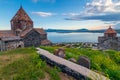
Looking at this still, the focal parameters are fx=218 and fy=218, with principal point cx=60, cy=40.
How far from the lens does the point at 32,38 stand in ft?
166

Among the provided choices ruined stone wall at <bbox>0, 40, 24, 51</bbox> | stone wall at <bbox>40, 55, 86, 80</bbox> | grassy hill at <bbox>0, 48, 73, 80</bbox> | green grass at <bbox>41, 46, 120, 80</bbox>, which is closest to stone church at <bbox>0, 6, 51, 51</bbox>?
ruined stone wall at <bbox>0, 40, 24, 51</bbox>

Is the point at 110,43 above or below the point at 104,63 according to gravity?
below

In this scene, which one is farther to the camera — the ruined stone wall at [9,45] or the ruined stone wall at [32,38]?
the ruined stone wall at [32,38]

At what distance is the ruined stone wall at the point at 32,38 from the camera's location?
163 feet

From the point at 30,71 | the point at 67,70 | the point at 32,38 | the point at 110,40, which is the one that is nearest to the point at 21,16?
the point at 32,38

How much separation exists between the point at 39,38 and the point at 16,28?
592cm

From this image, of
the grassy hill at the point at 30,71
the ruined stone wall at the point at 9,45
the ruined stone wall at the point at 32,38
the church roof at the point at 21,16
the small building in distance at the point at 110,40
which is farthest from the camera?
the church roof at the point at 21,16

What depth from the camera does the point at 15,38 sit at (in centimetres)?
4506

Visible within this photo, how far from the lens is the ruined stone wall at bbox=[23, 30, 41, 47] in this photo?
163 ft

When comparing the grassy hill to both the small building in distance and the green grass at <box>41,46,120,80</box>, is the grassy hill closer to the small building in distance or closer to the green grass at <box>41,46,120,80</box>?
the green grass at <box>41,46,120,80</box>

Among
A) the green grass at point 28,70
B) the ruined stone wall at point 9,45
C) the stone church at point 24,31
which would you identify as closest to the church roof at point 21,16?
the stone church at point 24,31

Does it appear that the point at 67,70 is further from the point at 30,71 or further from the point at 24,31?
the point at 24,31

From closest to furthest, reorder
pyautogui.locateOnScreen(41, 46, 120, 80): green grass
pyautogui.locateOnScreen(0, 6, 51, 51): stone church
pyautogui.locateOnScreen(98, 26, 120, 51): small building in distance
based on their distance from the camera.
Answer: pyautogui.locateOnScreen(41, 46, 120, 80): green grass → pyautogui.locateOnScreen(0, 6, 51, 51): stone church → pyautogui.locateOnScreen(98, 26, 120, 51): small building in distance

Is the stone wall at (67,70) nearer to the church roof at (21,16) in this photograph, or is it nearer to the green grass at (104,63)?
the green grass at (104,63)
